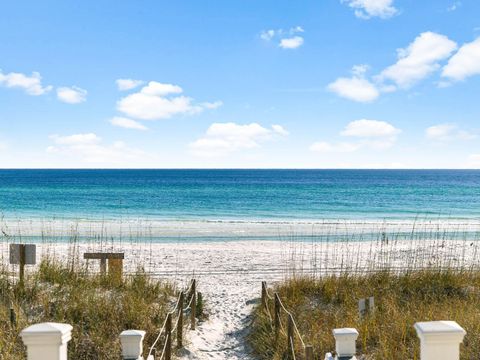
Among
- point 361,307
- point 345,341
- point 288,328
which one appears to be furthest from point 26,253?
point 345,341

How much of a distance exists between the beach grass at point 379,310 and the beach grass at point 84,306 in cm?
202

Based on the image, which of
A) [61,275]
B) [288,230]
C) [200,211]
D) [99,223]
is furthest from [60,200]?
[61,275]

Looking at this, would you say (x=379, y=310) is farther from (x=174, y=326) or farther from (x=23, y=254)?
(x=23, y=254)

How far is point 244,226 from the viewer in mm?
30188

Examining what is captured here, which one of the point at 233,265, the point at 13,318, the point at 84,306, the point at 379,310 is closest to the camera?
the point at 13,318

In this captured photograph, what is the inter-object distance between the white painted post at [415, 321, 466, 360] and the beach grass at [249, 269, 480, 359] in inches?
130

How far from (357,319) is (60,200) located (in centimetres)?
4948

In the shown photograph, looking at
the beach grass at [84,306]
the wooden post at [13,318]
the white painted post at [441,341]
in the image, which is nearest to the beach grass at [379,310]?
the beach grass at [84,306]

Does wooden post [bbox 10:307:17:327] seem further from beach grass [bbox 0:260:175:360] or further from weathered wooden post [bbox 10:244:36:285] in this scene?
weathered wooden post [bbox 10:244:36:285]

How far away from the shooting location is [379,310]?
7.98 metres

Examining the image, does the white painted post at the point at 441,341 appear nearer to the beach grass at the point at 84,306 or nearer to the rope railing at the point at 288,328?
the rope railing at the point at 288,328

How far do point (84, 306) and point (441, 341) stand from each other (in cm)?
631

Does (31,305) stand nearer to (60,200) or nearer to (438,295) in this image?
(438,295)

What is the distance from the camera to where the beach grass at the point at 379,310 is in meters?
6.32
